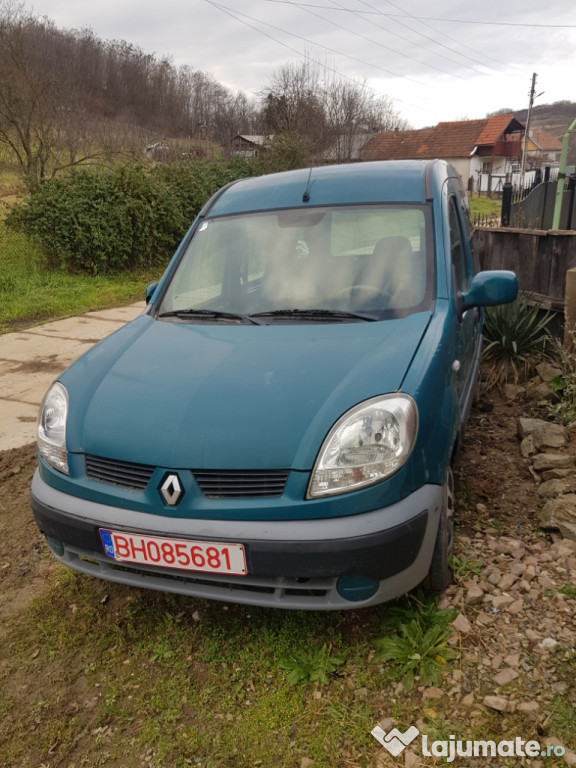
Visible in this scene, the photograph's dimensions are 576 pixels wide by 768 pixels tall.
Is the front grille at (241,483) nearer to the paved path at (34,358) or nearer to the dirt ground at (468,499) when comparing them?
the dirt ground at (468,499)

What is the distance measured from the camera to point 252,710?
2.10m

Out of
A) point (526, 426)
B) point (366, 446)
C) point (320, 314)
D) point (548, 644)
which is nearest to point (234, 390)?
point (366, 446)

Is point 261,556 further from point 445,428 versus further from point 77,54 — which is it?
point 77,54

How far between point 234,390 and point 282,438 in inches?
12.7

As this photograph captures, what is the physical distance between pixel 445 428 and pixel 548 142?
8882cm

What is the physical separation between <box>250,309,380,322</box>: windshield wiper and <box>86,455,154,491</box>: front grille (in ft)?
3.58

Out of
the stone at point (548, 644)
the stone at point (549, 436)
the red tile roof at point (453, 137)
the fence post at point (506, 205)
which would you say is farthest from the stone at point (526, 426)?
the red tile roof at point (453, 137)

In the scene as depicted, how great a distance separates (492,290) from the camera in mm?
2930

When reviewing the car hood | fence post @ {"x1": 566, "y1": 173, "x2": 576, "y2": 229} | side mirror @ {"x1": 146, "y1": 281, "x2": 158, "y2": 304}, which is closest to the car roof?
side mirror @ {"x1": 146, "y1": 281, "x2": 158, "y2": 304}

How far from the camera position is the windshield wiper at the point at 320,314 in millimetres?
2756

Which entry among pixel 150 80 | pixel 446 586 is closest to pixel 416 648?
pixel 446 586

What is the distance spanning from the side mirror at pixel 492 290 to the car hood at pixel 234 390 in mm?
465

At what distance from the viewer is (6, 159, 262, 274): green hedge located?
994 centimetres

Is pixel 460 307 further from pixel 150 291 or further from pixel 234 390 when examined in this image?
pixel 150 291
